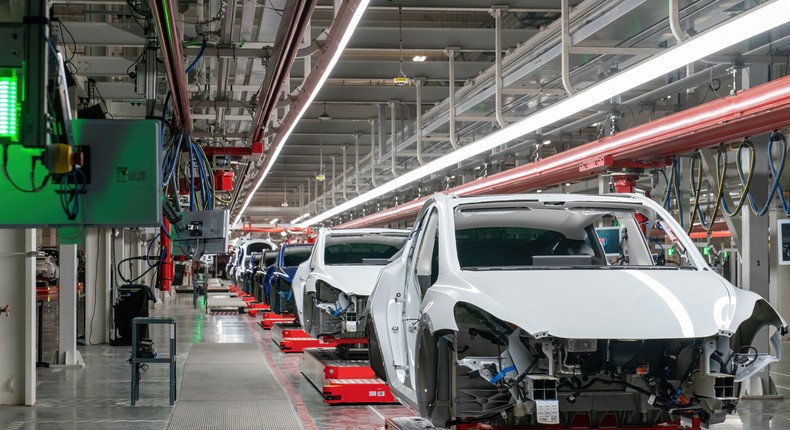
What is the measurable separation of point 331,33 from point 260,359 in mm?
6610

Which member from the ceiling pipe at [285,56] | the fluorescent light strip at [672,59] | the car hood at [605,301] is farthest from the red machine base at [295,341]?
the car hood at [605,301]

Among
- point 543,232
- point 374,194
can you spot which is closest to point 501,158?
point 374,194

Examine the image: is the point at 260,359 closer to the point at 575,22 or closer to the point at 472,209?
the point at 575,22

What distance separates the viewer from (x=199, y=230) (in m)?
9.34

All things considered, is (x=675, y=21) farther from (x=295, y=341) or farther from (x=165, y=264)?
(x=295, y=341)

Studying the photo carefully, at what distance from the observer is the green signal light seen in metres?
4.46

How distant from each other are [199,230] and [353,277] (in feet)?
6.12

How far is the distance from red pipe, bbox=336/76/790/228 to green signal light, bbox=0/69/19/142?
208 inches

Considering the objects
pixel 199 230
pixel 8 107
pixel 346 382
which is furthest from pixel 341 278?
pixel 8 107

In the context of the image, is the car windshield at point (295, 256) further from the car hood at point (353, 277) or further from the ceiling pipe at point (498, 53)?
the ceiling pipe at point (498, 53)

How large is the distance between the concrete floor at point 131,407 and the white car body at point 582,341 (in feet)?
9.76

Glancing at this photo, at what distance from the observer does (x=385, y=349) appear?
6.34m

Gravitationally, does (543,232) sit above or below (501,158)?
below

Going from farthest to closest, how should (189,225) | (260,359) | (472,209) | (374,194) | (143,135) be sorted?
(374,194) → (260,359) → (189,225) → (143,135) → (472,209)
